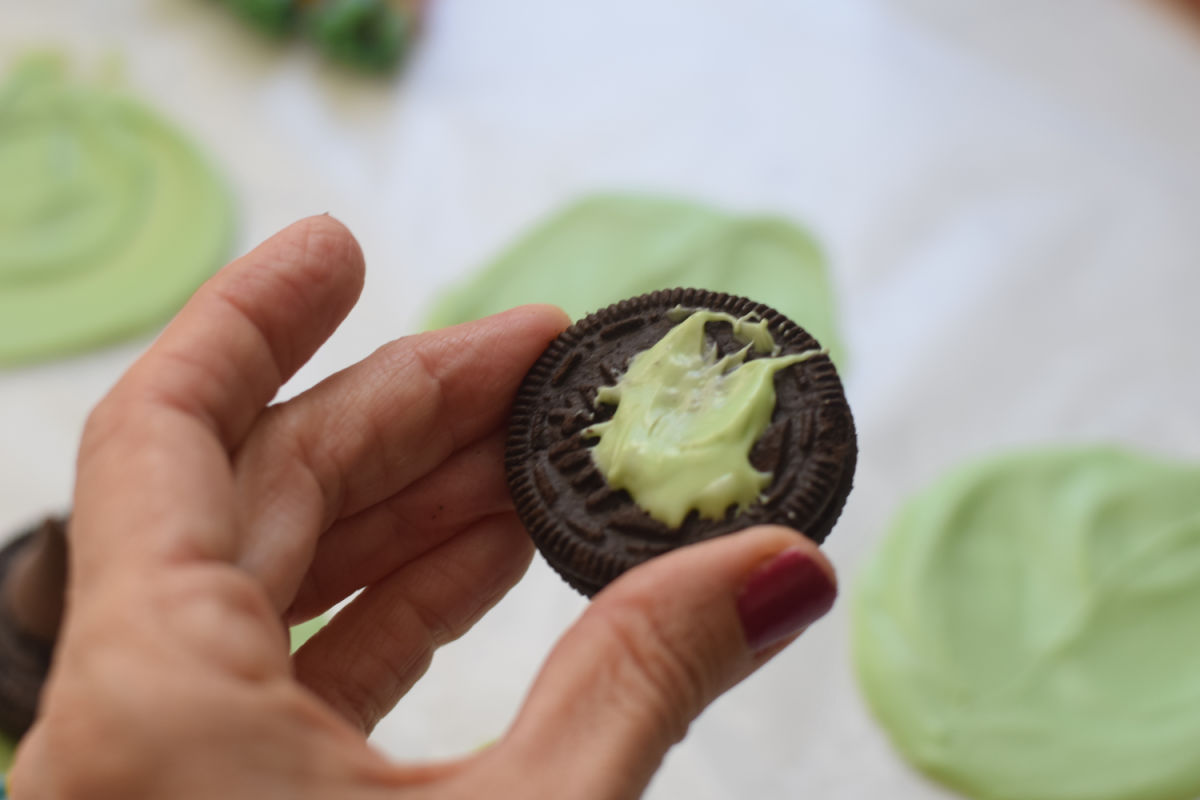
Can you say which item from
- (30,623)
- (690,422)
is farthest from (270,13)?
(690,422)

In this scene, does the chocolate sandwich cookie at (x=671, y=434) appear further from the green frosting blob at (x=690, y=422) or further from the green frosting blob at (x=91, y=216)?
the green frosting blob at (x=91, y=216)

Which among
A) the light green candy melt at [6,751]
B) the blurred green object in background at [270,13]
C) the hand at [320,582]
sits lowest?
the light green candy melt at [6,751]

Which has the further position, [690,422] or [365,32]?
[365,32]

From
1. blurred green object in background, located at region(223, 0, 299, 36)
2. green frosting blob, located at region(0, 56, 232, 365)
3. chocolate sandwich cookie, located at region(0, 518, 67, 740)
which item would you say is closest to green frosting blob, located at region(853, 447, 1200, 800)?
chocolate sandwich cookie, located at region(0, 518, 67, 740)

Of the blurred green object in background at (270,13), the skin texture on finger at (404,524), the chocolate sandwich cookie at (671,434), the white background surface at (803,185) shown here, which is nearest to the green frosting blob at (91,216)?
the white background surface at (803,185)

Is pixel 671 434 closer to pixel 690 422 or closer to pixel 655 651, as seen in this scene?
pixel 690 422
